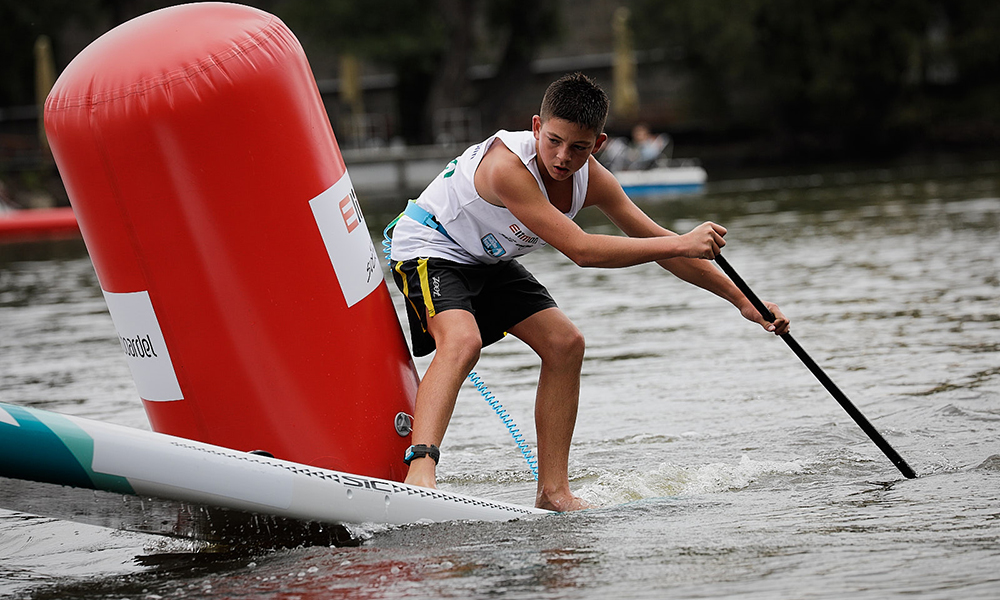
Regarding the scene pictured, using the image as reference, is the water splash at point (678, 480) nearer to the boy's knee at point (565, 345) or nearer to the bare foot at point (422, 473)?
the boy's knee at point (565, 345)

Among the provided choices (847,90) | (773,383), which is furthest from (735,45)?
(773,383)

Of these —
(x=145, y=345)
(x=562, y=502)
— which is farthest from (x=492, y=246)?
(x=145, y=345)

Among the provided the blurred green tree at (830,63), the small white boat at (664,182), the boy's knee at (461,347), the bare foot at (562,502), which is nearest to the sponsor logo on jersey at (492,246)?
the boy's knee at (461,347)

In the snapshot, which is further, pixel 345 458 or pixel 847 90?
pixel 847 90

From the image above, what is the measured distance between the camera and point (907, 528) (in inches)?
155

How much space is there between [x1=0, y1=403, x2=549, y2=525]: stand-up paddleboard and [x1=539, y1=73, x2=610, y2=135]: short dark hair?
4.39 ft

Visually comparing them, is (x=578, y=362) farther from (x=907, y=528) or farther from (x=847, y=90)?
(x=847, y=90)

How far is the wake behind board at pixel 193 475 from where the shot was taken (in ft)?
11.6

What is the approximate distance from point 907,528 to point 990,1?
3719cm

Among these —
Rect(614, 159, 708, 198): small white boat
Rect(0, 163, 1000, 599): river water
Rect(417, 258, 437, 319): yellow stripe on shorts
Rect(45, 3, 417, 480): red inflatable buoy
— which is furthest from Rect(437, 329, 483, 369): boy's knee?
Rect(614, 159, 708, 198): small white boat

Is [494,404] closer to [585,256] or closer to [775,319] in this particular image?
[585,256]

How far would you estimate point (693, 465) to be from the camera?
205 inches

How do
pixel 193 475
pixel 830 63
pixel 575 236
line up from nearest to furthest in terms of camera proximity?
pixel 193 475
pixel 575 236
pixel 830 63

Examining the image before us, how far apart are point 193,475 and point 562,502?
4.87ft
